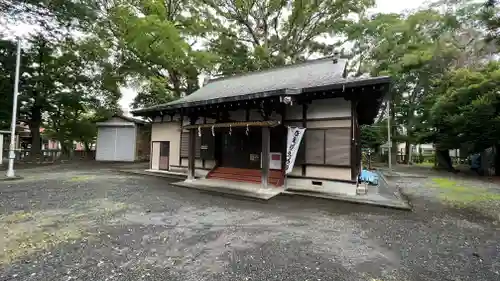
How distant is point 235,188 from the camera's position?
7844mm

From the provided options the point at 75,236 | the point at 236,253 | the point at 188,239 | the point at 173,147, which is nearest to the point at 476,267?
the point at 236,253

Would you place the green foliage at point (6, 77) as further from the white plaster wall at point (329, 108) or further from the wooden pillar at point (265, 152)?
the white plaster wall at point (329, 108)

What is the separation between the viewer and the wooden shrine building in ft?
23.7

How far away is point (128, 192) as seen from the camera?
286 inches

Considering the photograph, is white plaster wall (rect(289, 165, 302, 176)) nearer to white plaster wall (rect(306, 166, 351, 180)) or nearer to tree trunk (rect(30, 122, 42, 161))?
white plaster wall (rect(306, 166, 351, 180))

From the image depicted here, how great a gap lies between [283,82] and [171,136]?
5.83m

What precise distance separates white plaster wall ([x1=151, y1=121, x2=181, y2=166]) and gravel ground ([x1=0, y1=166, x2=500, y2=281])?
5191 millimetres

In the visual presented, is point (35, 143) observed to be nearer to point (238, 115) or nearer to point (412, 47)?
point (238, 115)

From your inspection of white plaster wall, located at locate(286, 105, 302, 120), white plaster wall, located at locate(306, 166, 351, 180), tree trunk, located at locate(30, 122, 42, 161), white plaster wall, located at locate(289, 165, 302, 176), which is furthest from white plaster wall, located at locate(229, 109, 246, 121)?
tree trunk, located at locate(30, 122, 42, 161)

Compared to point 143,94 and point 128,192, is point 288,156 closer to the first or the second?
point 128,192

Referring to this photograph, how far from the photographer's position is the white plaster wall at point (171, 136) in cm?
1156

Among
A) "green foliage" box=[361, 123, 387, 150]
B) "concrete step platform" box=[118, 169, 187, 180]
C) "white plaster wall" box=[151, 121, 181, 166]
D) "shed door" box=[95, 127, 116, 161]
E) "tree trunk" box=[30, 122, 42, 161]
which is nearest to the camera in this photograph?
"concrete step platform" box=[118, 169, 187, 180]

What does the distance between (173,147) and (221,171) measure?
3.26 meters

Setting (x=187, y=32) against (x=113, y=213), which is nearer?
(x=113, y=213)
